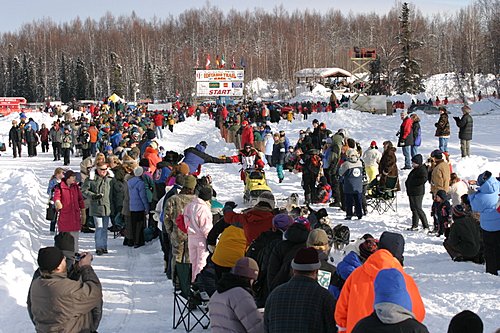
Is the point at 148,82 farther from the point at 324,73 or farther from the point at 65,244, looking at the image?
the point at 65,244

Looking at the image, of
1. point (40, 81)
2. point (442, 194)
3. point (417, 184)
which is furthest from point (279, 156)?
point (40, 81)

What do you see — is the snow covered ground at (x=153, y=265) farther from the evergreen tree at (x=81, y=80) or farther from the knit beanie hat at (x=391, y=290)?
the evergreen tree at (x=81, y=80)

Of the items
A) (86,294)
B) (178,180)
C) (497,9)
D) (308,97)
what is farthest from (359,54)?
(86,294)

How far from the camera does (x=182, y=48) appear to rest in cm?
9406

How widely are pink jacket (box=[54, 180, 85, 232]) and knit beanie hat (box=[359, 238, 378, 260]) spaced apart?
543 centimetres

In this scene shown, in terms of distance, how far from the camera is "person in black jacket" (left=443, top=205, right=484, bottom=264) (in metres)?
8.63

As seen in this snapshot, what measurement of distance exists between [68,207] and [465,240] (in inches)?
218

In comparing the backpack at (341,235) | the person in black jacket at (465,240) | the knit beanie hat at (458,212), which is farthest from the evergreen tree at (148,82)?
the person in black jacket at (465,240)

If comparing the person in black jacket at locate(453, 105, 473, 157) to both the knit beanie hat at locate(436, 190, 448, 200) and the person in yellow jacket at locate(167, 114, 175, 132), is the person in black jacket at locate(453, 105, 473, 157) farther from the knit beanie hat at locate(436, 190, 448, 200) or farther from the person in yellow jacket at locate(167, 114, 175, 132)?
the person in yellow jacket at locate(167, 114, 175, 132)

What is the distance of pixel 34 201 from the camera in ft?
47.5

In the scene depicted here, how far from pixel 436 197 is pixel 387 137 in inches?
441

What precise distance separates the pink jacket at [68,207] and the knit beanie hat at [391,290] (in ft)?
21.4

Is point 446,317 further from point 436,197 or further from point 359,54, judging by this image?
point 359,54

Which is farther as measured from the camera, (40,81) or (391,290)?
(40,81)
